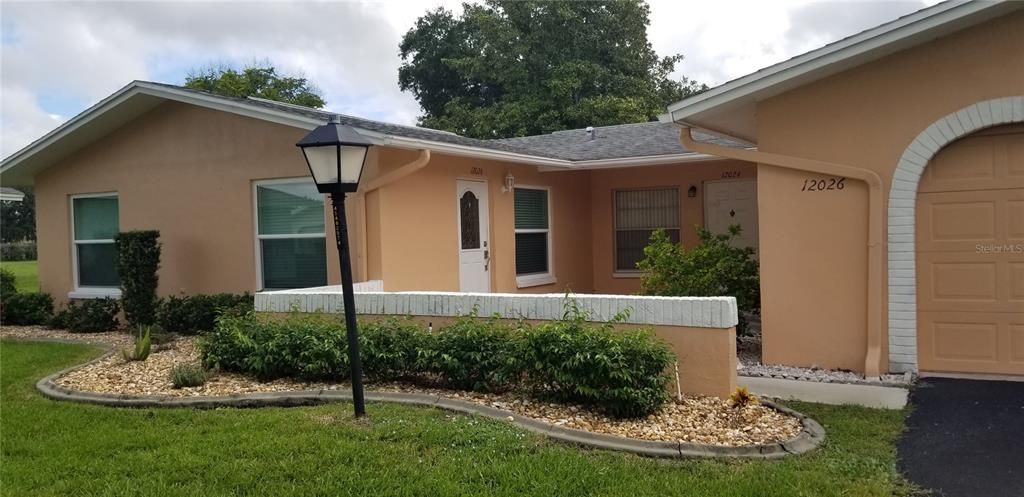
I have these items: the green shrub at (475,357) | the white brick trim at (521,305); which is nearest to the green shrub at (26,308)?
the white brick trim at (521,305)

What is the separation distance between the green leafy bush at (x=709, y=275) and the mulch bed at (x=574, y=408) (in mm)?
2882

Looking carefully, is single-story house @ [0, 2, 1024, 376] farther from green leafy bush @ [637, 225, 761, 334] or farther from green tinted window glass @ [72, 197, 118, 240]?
green leafy bush @ [637, 225, 761, 334]

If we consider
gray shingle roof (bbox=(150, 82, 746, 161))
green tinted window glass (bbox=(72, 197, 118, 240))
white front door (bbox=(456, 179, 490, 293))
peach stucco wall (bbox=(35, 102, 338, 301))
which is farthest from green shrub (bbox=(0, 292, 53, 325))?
white front door (bbox=(456, 179, 490, 293))

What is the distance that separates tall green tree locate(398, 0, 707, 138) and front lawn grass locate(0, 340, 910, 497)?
870 inches

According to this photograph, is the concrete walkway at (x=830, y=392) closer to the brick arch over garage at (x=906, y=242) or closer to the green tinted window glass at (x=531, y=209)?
the brick arch over garage at (x=906, y=242)

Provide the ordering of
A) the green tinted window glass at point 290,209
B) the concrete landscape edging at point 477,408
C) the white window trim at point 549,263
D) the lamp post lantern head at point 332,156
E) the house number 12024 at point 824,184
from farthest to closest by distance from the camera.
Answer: the white window trim at point 549,263 → the green tinted window glass at point 290,209 → the house number 12024 at point 824,184 → the lamp post lantern head at point 332,156 → the concrete landscape edging at point 477,408

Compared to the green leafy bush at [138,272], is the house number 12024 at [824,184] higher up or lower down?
higher up

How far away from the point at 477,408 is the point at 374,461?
3.83 feet

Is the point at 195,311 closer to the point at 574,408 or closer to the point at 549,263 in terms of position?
the point at 549,263

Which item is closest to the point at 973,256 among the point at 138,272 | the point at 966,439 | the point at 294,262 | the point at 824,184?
the point at 824,184

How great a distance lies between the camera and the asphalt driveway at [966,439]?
4.18m

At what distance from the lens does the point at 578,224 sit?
13273mm

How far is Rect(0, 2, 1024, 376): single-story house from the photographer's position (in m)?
6.59

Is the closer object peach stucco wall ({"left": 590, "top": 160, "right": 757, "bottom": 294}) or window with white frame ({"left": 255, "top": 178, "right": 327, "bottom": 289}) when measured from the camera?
window with white frame ({"left": 255, "top": 178, "right": 327, "bottom": 289})
